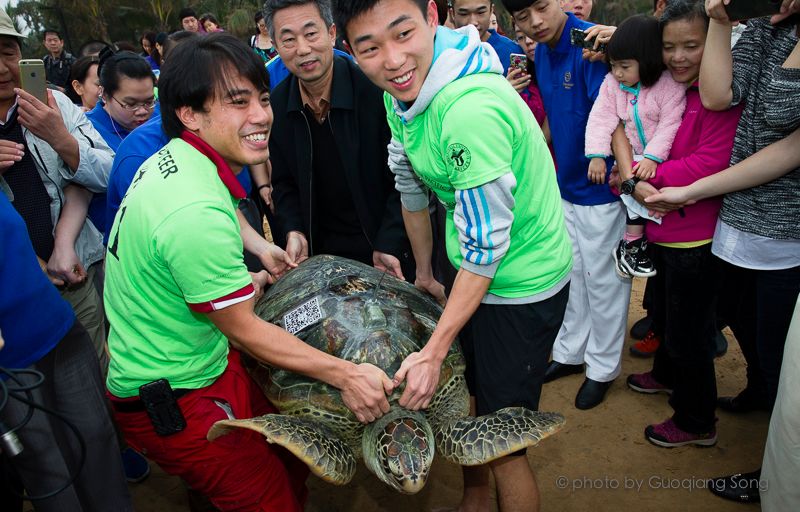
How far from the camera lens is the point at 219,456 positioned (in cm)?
159

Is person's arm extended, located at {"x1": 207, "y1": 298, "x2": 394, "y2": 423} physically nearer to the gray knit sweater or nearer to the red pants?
the red pants

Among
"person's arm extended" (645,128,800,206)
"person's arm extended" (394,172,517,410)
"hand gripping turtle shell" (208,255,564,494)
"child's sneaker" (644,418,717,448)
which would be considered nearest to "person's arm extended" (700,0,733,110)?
"person's arm extended" (645,128,800,206)

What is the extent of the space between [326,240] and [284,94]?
692mm

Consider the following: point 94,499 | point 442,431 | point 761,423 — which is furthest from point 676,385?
point 94,499

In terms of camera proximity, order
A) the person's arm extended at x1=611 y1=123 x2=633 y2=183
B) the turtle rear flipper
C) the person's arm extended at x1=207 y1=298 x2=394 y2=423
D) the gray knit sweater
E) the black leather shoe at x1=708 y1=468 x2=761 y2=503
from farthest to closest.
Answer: the person's arm extended at x1=611 y1=123 x2=633 y2=183, the black leather shoe at x1=708 y1=468 x2=761 y2=503, the gray knit sweater, the turtle rear flipper, the person's arm extended at x1=207 y1=298 x2=394 y2=423

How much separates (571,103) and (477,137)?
4.98 ft

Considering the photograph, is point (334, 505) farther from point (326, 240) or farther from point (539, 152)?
point (539, 152)

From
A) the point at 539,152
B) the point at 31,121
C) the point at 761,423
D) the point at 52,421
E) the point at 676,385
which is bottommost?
the point at 761,423

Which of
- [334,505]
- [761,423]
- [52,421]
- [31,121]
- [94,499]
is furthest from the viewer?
[761,423]

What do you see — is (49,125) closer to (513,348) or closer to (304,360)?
(304,360)

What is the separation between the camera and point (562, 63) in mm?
2662

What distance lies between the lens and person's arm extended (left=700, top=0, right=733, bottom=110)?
186cm

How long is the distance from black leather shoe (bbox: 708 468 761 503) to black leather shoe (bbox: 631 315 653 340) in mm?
1307

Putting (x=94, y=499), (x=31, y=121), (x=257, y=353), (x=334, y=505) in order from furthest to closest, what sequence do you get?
(x=334, y=505)
(x=31, y=121)
(x=94, y=499)
(x=257, y=353)
